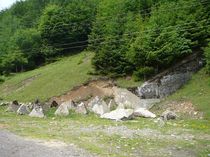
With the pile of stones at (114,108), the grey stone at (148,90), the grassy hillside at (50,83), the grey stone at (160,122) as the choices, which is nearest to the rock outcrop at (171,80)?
the grey stone at (148,90)

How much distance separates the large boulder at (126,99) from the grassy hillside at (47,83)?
7997mm

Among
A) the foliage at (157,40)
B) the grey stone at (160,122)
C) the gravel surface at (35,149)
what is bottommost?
the grey stone at (160,122)

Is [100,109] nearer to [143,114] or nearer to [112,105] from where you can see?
[112,105]

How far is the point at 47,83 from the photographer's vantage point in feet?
180

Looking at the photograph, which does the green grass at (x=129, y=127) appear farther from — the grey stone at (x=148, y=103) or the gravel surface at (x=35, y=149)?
the grey stone at (x=148, y=103)

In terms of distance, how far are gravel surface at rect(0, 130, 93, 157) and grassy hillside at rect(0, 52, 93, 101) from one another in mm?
29611

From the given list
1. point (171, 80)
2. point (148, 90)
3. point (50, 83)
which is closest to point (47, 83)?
point (50, 83)

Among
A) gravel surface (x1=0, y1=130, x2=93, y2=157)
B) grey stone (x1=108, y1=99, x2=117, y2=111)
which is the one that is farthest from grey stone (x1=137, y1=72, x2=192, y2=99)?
gravel surface (x1=0, y1=130, x2=93, y2=157)

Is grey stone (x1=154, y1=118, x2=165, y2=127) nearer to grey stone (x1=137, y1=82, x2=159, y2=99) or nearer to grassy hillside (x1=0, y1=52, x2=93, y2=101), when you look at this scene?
grey stone (x1=137, y1=82, x2=159, y2=99)

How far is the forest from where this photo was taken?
4319 centimetres

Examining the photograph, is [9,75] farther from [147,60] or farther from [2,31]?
[147,60]

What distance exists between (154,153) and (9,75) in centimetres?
6400

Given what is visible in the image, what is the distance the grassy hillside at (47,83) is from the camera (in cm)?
5066

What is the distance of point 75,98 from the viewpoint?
47250mm
